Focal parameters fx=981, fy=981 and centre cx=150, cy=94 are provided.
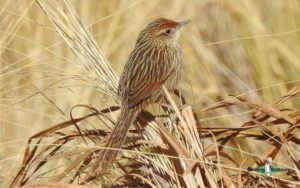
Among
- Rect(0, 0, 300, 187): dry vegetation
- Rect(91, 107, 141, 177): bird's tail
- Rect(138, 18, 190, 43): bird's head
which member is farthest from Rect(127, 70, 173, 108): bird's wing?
Rect(91, 107, 141, 177): bird's tail

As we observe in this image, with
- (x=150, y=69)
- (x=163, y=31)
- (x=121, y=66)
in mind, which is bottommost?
(x=121, y=66)

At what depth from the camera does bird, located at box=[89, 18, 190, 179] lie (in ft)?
15.1

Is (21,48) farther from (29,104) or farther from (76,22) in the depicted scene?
(76,22)

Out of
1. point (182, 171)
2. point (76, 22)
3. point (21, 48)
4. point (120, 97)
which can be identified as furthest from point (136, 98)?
point (21, 48)

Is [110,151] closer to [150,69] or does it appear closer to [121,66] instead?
[150,69]

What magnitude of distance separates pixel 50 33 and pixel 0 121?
2.63 ft

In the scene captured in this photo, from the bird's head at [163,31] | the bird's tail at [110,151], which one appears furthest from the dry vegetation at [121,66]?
the bird's head at [163,31]

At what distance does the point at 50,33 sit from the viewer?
662 cm

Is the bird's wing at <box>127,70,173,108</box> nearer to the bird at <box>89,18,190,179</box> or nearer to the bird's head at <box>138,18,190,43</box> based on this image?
the bird at <box>89,18,190,179</box>

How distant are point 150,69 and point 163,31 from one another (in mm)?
498

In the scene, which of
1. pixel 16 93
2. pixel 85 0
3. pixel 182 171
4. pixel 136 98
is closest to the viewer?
pixel 182 171

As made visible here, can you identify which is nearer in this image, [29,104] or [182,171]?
[182,171]

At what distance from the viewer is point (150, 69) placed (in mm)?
5125

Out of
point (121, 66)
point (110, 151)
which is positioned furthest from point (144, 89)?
point (121, 66)
